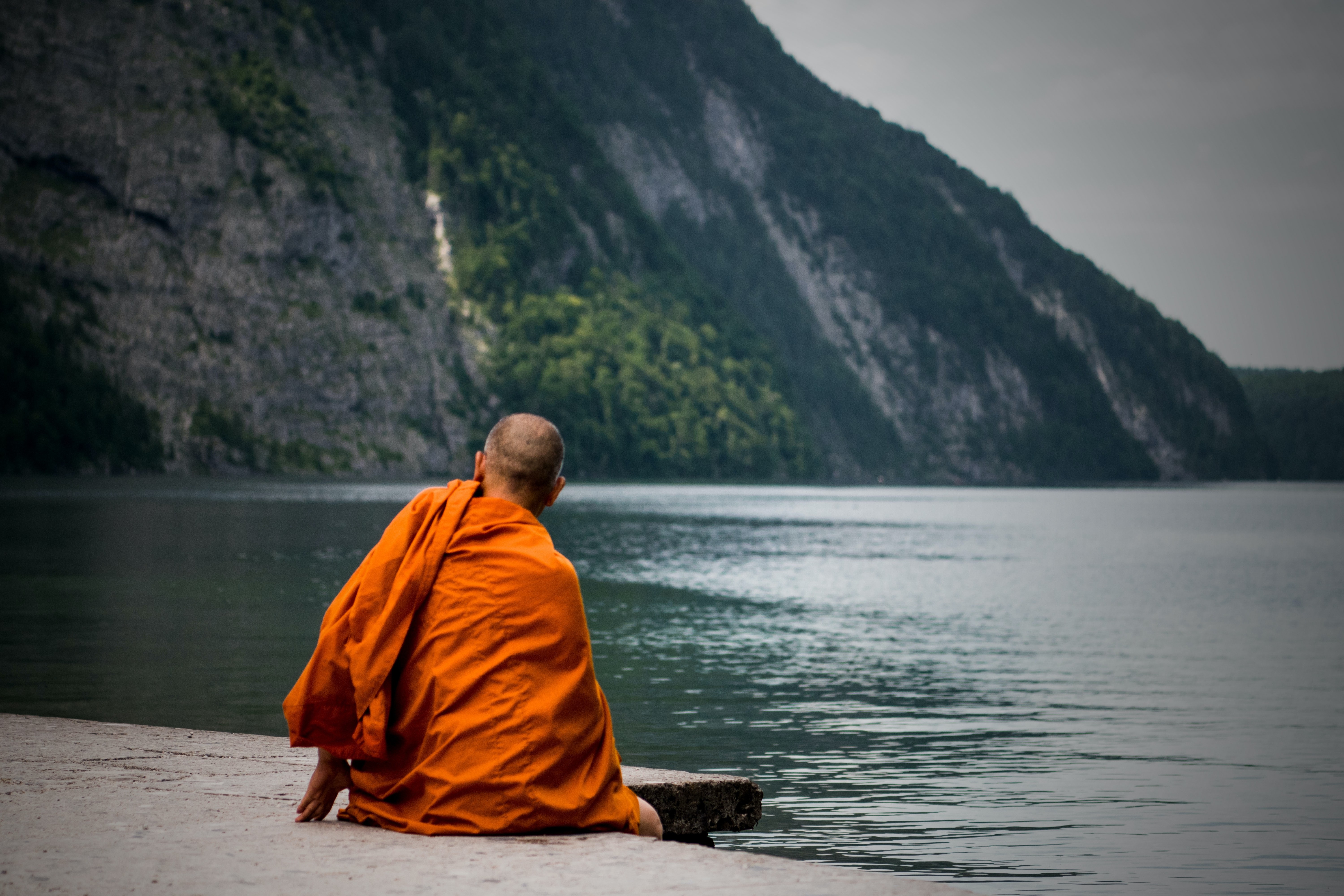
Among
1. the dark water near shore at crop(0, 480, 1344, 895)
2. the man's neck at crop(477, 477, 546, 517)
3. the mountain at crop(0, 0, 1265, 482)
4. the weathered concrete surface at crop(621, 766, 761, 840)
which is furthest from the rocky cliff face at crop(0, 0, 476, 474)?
the man's neck at crop(477, 477, 546, 517)

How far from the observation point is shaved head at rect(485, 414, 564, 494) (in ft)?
18.1

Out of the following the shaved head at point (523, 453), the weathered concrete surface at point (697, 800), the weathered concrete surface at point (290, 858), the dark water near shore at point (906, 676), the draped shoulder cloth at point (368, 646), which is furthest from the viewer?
the dark water near shore at point (906, 676)

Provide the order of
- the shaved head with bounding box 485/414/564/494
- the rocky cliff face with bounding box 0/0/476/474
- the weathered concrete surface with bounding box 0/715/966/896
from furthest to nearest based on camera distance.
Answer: the rocky cliff face with bounding box 0/0/476/474
the shaved head with bounding box 485/414/564/494
the weathered concrete surface with bounding box 0/715/966/896

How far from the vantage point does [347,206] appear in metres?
152

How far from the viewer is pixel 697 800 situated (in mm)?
7543

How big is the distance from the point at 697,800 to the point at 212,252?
458 feet

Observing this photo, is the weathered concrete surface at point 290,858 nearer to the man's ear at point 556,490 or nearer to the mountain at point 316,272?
the man's ear at point 556,490

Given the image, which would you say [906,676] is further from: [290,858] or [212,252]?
[212,252]

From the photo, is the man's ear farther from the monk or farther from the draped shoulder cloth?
the draped shoulder cloth

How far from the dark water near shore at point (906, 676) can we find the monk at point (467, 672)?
3534mm

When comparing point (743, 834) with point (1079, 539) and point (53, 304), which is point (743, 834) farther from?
point (53, 304)

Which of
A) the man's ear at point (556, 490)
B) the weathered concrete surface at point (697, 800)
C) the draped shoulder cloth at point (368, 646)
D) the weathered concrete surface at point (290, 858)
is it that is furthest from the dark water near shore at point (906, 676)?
the draped shoulder cloth at point (368, 646)

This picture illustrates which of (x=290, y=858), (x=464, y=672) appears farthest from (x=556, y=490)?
(x=290, y=858)

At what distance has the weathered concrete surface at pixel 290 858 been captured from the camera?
480 cm
